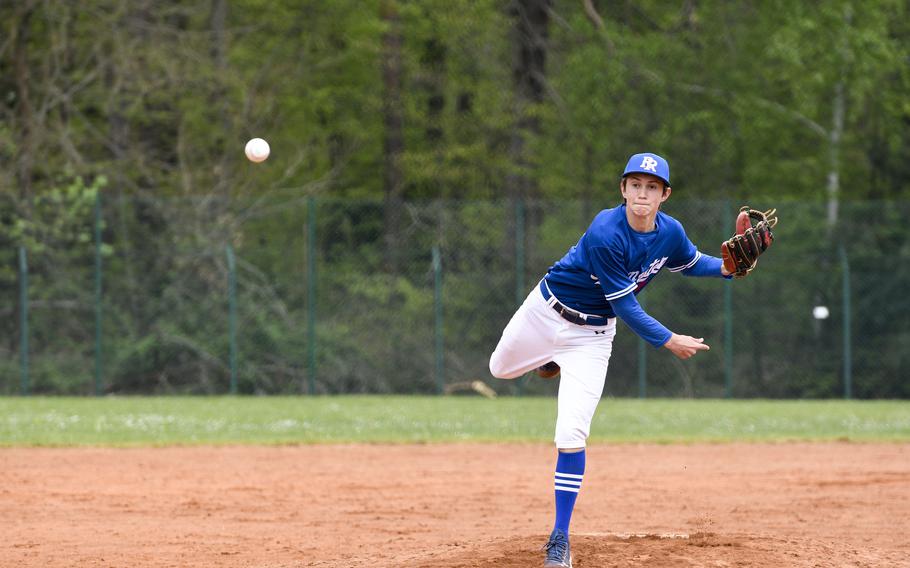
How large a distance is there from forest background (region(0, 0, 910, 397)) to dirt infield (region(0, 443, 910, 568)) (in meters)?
6.57

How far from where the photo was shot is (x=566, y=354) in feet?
22.1

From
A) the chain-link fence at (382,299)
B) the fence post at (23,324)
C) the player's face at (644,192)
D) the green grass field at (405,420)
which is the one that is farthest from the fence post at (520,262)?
the player's face at (644,192)

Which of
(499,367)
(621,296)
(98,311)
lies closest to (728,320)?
(98,311)

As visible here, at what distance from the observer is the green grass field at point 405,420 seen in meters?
13.7

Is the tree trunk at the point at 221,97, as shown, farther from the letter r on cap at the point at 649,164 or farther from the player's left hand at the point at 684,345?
the player's left hand at the point at 684,345

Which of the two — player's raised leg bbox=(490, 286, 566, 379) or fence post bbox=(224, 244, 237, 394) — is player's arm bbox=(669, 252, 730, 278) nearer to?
player's raised leg bbox=(490, 286, 566, 379)

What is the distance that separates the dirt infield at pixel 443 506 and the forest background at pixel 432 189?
21.6 feet

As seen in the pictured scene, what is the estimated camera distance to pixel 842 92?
24.9 meters

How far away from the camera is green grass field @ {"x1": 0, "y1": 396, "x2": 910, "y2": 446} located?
45.0 ft

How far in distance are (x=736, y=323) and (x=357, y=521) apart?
12554 millimetres

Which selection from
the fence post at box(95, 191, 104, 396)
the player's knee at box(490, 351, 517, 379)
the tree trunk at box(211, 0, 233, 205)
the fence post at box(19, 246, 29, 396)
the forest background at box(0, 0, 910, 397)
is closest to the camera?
the player's knee at box(490, 351, 517, 379)

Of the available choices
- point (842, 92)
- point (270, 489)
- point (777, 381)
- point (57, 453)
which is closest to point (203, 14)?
point (842, 92)

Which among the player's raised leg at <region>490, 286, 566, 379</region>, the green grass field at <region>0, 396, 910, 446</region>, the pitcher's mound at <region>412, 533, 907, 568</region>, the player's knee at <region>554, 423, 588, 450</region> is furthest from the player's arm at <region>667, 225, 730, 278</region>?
the green grass field at <region>0, 396, 910, 446</region>

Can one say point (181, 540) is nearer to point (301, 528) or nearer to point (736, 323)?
point (301, 528)
